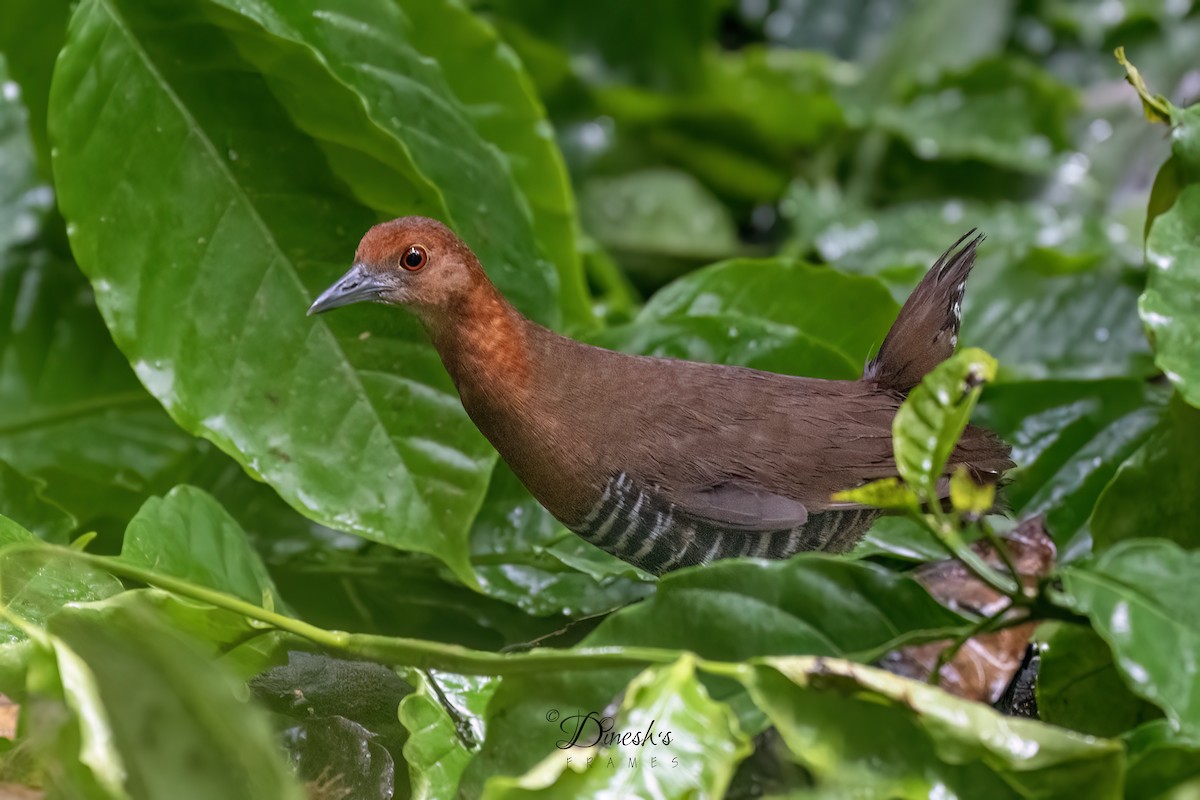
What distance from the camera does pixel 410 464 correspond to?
3.99ft

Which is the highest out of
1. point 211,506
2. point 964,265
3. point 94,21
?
point 94,21

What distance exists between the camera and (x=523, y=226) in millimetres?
1373

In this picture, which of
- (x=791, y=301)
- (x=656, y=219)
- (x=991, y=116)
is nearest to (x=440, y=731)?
(x=791, y=301)

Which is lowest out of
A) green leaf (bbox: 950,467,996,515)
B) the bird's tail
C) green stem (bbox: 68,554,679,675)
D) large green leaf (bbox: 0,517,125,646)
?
large green leaf (bbox: 0,517,125,646)

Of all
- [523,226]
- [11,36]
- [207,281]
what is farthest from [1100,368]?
[11,36]

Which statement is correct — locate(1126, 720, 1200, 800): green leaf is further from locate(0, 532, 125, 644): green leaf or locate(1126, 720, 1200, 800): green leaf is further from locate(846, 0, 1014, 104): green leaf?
locate(846, 0, 1014, 104): green leaf

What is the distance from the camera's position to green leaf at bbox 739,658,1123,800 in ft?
2.45

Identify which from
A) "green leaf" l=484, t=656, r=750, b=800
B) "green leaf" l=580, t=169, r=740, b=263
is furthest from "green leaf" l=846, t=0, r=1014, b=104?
"green leaf" l=484, t=656, r=750, b=800

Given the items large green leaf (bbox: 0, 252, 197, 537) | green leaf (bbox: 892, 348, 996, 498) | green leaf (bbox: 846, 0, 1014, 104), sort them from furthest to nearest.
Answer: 1. green leaf (bbox: 846, 0, 1014, 104)
2. large green leaf (bbox: 0, 252, 197, 537)
3. green leaf (bbox: 892, 348, 996, 498)

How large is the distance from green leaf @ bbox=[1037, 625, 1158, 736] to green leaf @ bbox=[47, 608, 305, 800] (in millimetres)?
594

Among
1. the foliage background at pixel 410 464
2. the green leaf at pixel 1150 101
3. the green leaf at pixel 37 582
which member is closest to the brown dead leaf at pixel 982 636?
the foliage background at pixel 410 464

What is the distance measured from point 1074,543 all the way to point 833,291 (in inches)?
15.1

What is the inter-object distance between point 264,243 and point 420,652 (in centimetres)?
59

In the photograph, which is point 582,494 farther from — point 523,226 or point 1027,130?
point 1027,130
